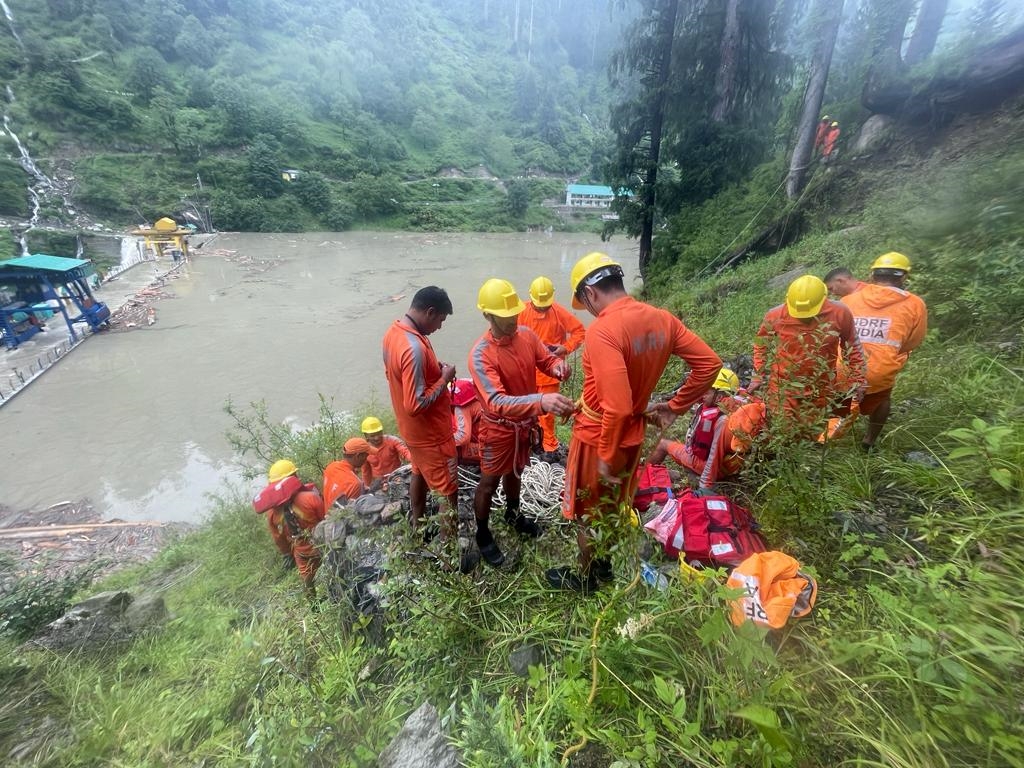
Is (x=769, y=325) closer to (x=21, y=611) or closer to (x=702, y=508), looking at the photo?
(x=702, y=508)

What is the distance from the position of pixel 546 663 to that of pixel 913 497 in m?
1.95

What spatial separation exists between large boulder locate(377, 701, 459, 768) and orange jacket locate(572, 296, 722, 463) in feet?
4.07

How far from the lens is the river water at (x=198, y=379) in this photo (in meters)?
7.37

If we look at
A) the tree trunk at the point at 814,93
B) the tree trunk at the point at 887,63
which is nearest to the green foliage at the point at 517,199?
the tree trunk at the point at 887,63

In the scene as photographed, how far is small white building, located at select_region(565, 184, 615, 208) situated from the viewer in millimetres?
44125

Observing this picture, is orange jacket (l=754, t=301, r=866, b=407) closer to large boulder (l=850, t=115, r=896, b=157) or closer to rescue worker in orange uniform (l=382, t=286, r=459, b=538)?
rescue worker in orange uniform (l=382, t=286, r=459, b=538)

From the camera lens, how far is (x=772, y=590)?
5.56 feet

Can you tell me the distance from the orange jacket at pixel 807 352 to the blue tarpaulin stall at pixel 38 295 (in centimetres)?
1593

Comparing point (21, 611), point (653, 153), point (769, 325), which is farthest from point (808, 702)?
point (653, 153)

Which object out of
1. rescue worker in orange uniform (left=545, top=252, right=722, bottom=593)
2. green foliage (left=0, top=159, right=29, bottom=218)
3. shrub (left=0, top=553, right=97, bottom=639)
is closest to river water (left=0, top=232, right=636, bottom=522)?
shrub (left=0, top=553, right=97, bottom=639)

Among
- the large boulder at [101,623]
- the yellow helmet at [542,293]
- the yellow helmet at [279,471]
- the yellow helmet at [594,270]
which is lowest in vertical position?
the large boulder at [101,623]

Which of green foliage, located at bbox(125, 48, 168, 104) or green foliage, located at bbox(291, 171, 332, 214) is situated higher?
green foliage, located at bbox(125, 48, 168, 104)

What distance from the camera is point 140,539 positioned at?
5992 millimetres

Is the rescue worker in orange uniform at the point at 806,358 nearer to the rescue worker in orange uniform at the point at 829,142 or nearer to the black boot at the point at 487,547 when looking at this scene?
the black boot at the point at 487,547
